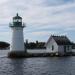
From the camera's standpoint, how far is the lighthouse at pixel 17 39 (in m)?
65.1

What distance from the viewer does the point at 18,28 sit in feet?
216

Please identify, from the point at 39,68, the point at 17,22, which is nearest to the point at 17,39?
the point at 17,22

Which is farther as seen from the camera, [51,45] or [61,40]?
[61,40]

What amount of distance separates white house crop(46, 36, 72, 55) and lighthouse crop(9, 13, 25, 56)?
7655 millimetres

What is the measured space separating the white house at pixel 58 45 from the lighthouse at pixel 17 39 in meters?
7.66

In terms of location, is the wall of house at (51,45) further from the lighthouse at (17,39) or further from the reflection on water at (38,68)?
the reflection on water at (38,68)

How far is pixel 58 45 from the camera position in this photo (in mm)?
69062

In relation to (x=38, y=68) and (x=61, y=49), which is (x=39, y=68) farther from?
(x=61, y=49)

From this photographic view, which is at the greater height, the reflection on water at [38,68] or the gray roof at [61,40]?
the gray roof at [61,40]

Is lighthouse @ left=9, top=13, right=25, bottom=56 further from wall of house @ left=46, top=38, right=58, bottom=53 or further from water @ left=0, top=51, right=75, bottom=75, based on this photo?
water @ left=0, top=51, right=75, bottom=75

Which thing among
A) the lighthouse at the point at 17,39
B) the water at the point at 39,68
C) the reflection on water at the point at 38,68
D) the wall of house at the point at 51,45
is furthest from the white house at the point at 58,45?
the reflection on water at the point at 38,68

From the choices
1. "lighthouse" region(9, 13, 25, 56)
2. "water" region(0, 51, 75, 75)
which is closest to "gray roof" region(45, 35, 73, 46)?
"lighthouse" region(9, 13, 25, 56)

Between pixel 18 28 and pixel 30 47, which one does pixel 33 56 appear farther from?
pixel 30 47

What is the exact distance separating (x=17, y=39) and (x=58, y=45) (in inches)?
389
